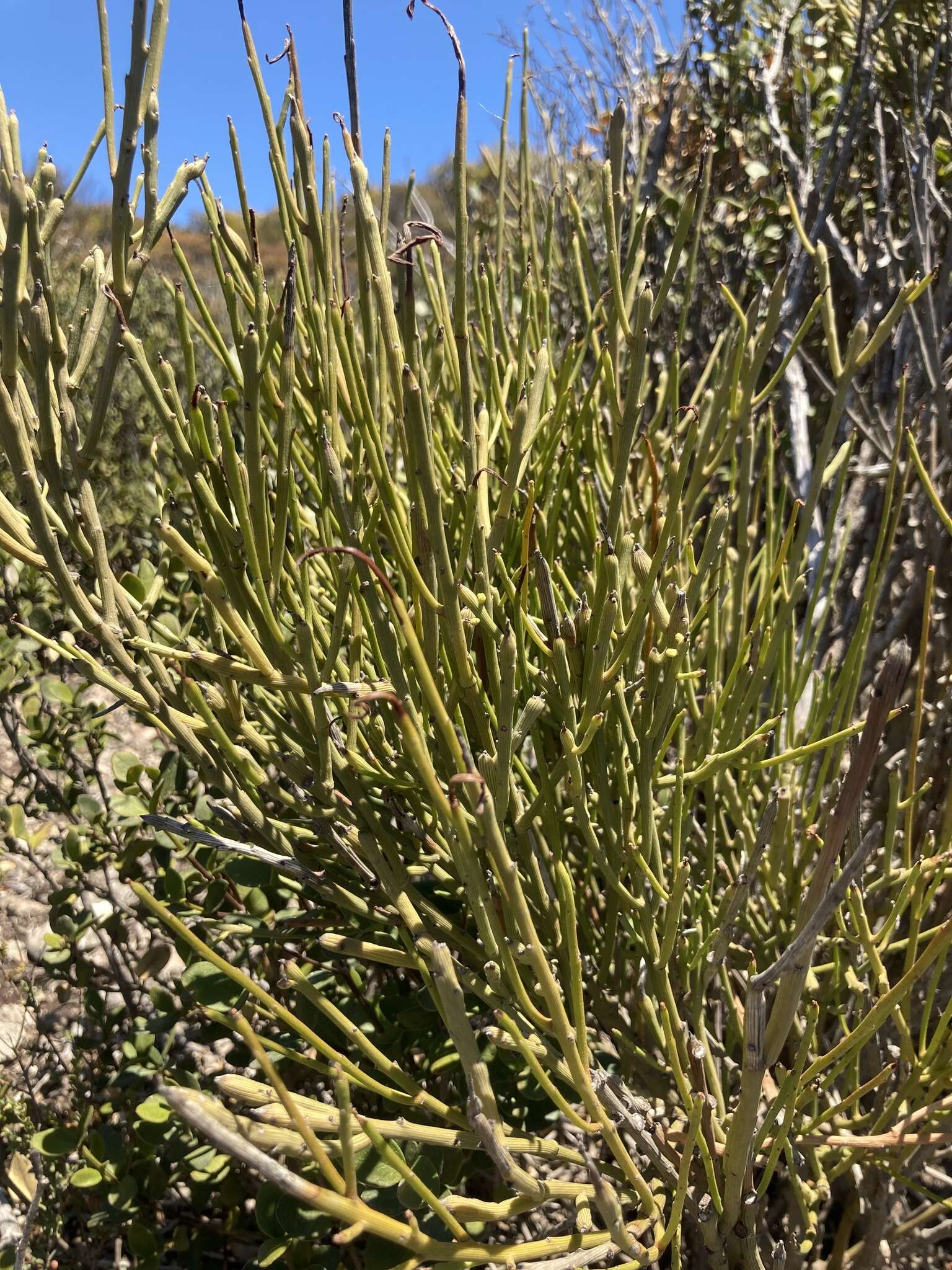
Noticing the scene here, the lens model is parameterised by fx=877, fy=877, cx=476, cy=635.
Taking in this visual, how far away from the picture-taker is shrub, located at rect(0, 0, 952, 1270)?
55cm

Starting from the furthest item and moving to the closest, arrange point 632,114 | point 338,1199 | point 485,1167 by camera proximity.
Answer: point 632,114, point 485,1167, point 338,1199

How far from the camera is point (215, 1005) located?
36.3 inches

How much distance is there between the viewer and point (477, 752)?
83 cm

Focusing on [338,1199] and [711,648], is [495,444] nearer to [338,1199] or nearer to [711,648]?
[711,648]

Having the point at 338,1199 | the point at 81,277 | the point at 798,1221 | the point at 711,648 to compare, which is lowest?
the point at 798,1221

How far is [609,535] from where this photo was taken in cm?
77

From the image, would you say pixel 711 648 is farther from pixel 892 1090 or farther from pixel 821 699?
pixel 892 1090

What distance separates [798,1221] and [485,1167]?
1.19ft

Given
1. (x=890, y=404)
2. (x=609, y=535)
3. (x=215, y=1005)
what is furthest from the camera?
(x=890, y=404)

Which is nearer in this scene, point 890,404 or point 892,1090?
point 892,1090

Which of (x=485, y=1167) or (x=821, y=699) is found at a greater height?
(x=821, y=699)

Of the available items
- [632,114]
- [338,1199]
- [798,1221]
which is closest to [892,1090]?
[798,1221]

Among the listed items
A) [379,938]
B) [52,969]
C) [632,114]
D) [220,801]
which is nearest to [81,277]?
[220,801]

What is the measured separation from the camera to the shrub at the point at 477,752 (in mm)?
546
